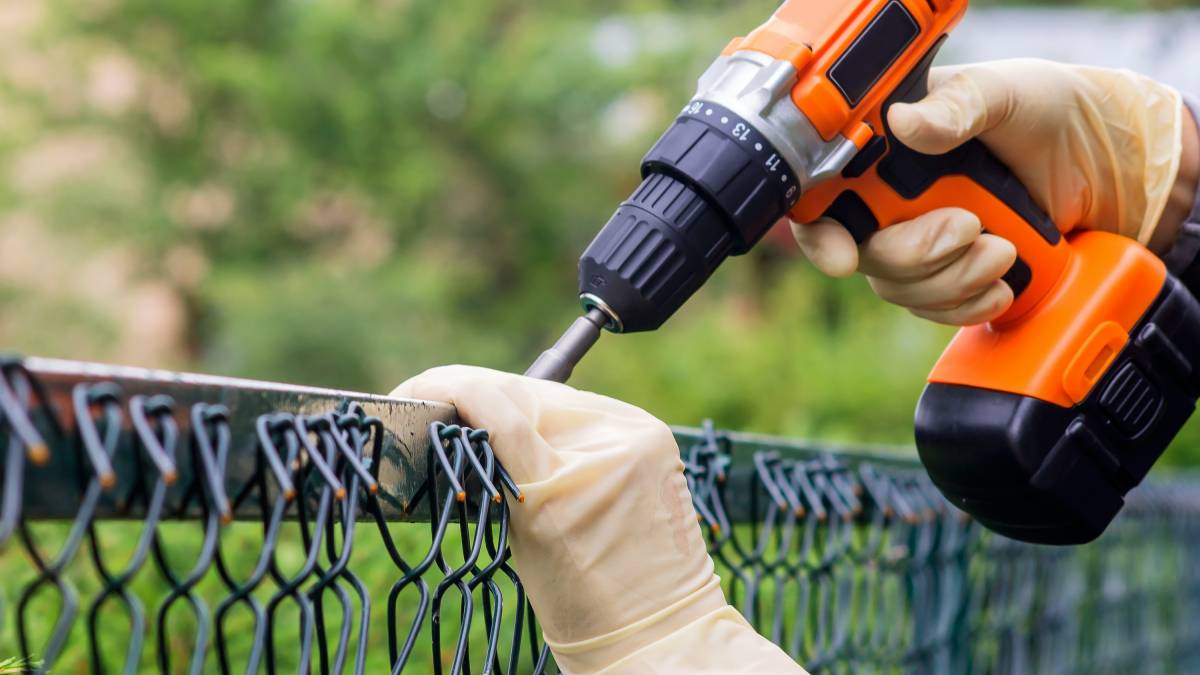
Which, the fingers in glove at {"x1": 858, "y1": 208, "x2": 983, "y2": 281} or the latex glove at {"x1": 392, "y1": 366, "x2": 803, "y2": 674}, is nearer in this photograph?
the latex glove at {"x1": 392, "y1": 366, "x2": 803, "y2": 674}

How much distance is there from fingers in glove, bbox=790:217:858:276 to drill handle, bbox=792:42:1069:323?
0.07 feet

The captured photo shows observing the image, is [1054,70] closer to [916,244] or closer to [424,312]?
[916,244]

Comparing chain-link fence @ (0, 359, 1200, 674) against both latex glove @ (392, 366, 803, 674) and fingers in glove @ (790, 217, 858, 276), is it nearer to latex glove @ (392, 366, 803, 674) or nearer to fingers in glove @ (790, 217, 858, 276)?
latex glove @ (392, 366, 803, 674)

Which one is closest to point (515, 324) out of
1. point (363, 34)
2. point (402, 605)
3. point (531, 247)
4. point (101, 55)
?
point (531, 247)

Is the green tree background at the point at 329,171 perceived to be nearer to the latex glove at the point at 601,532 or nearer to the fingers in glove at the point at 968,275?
the fingers in glove at the point at 968,275

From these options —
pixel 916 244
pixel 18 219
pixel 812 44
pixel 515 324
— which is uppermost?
pixel 18 219

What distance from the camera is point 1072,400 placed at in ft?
6.07

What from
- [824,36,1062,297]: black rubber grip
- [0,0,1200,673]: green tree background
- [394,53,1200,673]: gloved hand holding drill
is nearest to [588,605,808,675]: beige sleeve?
[394,53,1200,673]: gloved hand holding drill

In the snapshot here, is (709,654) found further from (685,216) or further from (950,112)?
(950,112)

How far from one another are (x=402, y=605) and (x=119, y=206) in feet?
39.5

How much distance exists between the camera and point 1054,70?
197 cm

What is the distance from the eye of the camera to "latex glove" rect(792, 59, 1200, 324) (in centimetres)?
182

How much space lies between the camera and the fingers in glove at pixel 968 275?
186 cm

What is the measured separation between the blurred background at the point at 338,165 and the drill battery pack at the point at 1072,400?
913 cm
